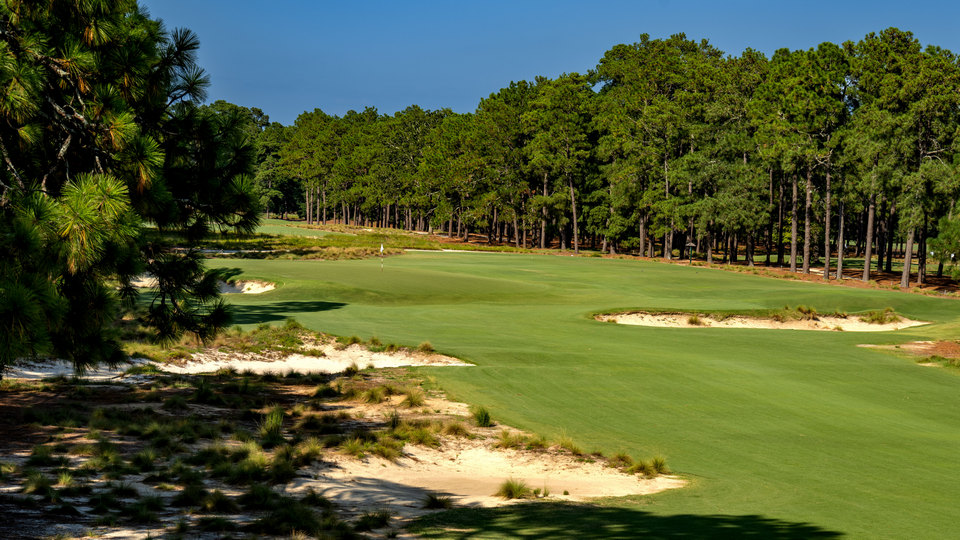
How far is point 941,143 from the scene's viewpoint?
56.1 meters

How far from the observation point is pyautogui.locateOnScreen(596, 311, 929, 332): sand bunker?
3328 centimetres

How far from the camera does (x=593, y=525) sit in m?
8.41

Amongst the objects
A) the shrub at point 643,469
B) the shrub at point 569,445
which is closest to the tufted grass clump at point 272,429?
the shrub at point 569,445

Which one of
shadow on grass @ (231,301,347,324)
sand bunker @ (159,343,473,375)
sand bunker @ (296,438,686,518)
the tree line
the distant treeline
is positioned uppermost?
the distant treeline

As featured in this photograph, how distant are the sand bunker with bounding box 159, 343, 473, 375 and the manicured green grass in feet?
4.21

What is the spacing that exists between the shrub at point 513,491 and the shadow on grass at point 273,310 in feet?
59.8

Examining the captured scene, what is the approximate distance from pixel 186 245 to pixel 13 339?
5.09 meters

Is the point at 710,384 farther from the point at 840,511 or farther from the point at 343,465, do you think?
the point at 343,465

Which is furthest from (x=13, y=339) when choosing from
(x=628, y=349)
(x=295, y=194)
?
(x=295, y=194)

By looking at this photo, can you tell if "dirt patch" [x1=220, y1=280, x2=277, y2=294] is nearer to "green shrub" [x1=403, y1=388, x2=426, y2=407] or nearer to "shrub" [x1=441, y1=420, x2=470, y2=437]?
"green shrub" [x1=403, y1=388, x2=426, y2=407]

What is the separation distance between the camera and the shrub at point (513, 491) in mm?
10031

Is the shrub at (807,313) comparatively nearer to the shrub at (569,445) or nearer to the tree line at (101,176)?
the shrub at (569,445)

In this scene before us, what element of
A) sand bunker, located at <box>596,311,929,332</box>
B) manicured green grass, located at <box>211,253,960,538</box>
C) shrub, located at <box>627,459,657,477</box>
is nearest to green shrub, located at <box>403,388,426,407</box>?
manicured green grass, located at <box>211,253,960,538</box>

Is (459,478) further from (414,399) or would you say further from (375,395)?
(375,395)
